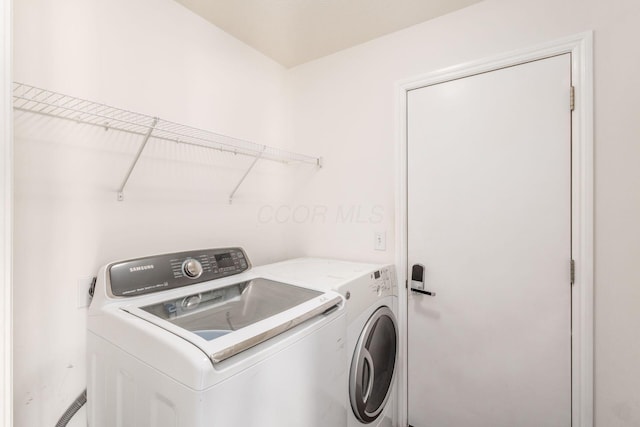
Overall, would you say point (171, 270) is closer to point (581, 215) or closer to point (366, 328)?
point (366, 328)

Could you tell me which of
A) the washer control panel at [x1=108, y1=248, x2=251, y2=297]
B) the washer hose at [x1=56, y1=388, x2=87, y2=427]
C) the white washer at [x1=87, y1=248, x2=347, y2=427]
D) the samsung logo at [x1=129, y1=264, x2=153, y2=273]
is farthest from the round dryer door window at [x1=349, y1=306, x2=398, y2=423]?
the washer hose at [x1=56, y1=388, x2=87, y2=427]

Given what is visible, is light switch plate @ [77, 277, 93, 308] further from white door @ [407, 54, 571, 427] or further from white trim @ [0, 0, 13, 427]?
white door @ [407, 54, 571, 427]

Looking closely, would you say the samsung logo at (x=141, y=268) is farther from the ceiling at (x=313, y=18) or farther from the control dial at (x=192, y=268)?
the ceiling at (x=313, y=18)

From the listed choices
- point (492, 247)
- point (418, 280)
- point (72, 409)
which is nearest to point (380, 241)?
point (418, 280)

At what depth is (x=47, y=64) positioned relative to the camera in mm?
1139

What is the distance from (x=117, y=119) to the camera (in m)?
1.27

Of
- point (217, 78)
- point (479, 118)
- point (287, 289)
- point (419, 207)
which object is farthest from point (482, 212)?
point (217, 78)

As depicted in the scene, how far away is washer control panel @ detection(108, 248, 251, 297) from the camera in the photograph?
113 cm

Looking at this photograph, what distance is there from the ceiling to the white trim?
3.34ft

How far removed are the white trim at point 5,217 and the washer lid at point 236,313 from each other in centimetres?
30

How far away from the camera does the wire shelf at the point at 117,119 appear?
109cm

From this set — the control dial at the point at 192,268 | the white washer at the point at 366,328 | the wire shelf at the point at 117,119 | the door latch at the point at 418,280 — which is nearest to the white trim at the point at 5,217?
the wire shelf at the point at 117,119

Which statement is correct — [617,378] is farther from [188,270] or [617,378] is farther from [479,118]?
[188,270]

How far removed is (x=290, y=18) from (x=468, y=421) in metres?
2.61
